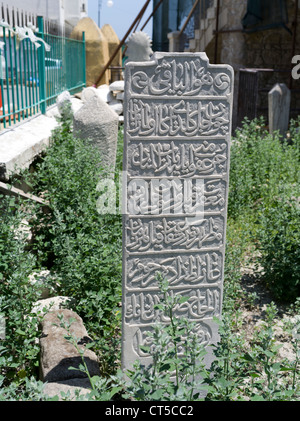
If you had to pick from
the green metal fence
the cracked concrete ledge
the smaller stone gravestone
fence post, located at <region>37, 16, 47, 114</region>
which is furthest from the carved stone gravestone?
the smaller stone gravestone

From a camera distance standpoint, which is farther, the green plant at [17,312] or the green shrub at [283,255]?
the green shrub at [283,255]

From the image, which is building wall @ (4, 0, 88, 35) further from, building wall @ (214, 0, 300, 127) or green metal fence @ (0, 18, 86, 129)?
building wall @ (214, 0, 300, 127)

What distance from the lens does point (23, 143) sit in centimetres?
536

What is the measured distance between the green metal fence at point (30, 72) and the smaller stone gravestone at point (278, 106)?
160 inches

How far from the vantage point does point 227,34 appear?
12.1 metres

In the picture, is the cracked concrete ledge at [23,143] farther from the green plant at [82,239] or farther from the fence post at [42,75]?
the fence post at [42,75]

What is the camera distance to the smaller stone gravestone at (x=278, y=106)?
29.2 ft

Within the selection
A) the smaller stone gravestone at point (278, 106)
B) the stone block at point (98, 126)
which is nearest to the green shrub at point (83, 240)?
the stone block at point (98, 126)

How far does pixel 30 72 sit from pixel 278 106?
454cm

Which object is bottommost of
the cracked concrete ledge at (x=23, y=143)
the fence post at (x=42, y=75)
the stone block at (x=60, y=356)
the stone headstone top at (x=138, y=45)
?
the stone block at (x=60, y=356)

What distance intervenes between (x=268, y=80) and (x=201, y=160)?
1085cm

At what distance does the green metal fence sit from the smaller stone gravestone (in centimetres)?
407

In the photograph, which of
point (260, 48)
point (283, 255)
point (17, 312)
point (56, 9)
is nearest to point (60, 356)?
point (17, 312)
